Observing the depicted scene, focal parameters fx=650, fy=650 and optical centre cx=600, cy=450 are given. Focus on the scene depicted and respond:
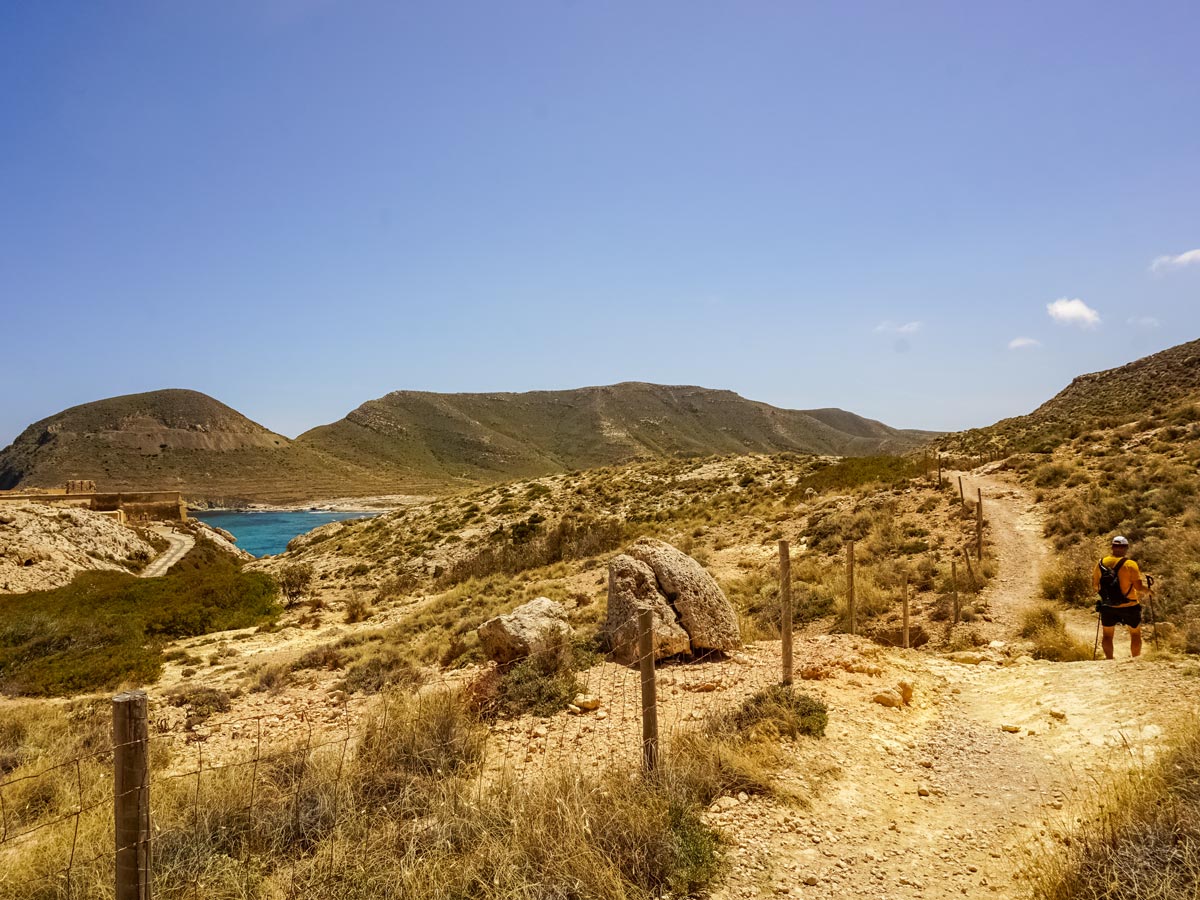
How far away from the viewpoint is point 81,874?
13.0ft

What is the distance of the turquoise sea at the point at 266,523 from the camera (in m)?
55.7

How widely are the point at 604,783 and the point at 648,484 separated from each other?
30506 mm

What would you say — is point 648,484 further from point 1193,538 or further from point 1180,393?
point 1180,393

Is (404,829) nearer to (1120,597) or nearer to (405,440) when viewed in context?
(1120,597)

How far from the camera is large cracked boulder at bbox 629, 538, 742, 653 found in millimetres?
10148

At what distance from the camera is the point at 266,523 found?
7275 centimetres

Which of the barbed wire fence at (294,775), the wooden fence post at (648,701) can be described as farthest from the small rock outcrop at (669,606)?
the wooden fence post at (648,701)

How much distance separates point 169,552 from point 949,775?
36.8 metres

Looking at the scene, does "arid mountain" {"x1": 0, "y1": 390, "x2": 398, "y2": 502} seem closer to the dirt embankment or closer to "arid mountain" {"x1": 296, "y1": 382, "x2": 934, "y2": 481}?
"arid mountain" {"x1": 296, "y1": 382, "x2": 934, "y2": 481}

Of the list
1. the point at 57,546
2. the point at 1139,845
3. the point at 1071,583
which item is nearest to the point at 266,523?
the point at 57,546

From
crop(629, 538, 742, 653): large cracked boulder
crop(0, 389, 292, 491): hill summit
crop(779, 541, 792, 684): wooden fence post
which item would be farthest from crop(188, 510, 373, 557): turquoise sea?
crop(779, 541, 792, 684): wooden fence post

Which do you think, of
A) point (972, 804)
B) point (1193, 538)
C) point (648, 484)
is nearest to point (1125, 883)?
point (972, 804)

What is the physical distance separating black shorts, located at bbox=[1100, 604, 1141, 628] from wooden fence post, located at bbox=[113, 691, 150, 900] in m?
10.9

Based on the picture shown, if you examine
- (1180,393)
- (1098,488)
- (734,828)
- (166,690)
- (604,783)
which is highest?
(1180,393)
